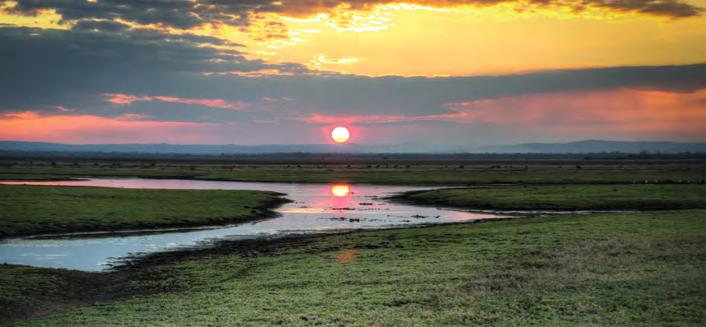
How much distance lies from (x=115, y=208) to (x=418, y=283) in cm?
4211

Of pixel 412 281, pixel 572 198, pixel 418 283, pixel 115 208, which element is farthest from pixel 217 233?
pixel 572 198

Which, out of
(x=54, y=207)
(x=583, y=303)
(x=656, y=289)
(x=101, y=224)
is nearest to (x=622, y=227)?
(x=656, y=289)

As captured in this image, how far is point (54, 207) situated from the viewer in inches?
2146

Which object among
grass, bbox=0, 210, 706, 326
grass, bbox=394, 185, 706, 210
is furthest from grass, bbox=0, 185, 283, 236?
grass, bbox=394, 185, 706, 210

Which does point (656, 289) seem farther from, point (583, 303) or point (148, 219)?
point (148, 219)

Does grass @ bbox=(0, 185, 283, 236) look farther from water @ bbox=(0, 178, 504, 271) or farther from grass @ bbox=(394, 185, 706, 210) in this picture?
grass @ bbox=(394, 185, 706, 210)

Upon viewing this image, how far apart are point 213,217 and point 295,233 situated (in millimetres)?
13449

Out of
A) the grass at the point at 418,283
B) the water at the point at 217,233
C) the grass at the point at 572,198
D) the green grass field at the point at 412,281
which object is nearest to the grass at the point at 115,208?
the green grass field at the point at 412,281

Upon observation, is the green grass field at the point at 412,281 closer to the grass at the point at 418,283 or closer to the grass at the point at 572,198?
the grass at the point at 418,283

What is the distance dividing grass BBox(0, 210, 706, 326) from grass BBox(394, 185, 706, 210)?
29086 millimetres

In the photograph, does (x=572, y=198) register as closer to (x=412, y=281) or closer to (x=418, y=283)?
(x=412, y=281)

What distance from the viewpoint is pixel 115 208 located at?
186ft

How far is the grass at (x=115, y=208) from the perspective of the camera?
4741 centimetres

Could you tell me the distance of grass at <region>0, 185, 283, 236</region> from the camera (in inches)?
1866
